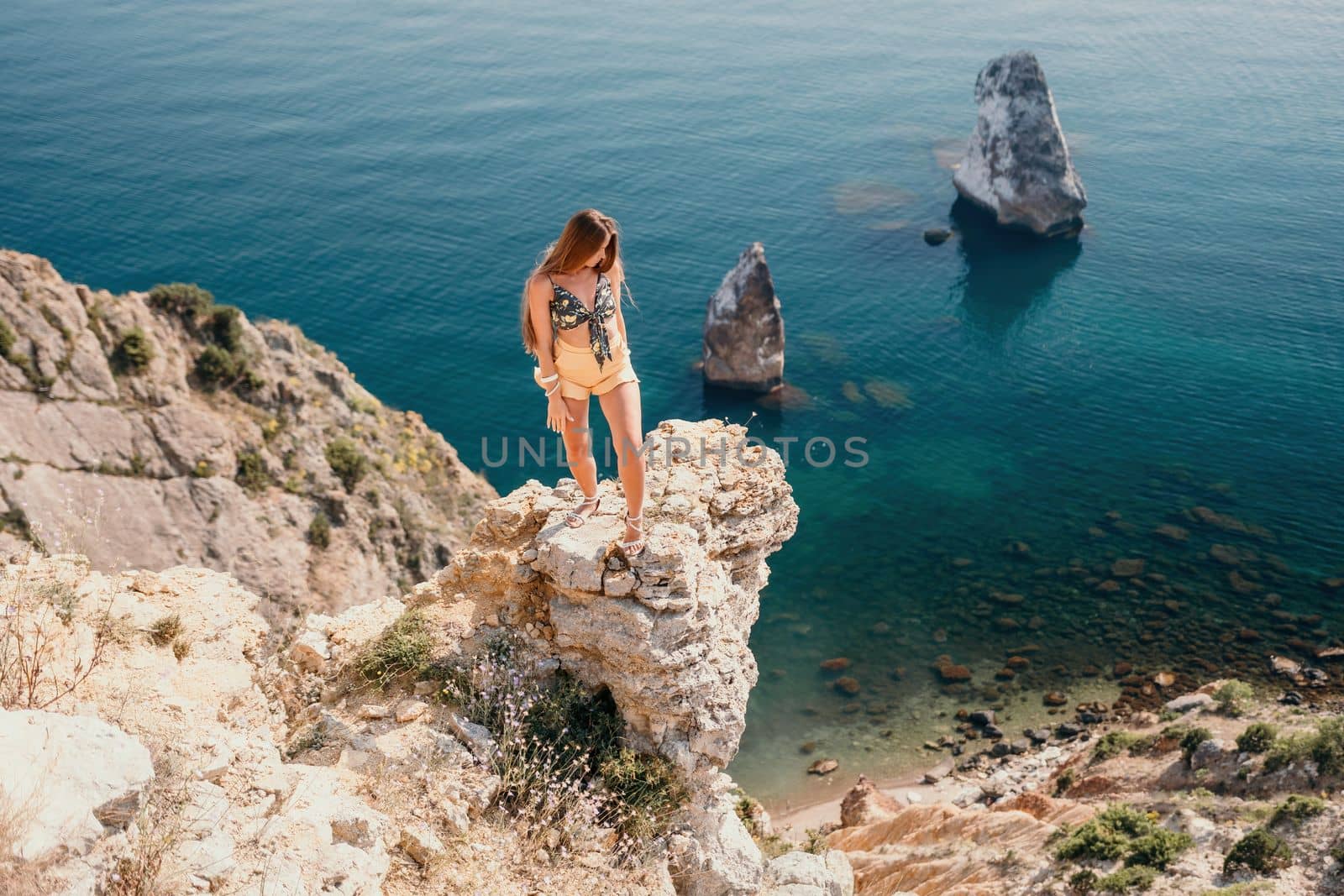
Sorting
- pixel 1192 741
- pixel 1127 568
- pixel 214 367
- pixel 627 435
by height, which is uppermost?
pixel 627 435

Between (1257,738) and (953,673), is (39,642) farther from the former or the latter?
(953,673)

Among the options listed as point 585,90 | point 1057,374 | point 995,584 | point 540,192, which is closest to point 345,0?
point 585,90

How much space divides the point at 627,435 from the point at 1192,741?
22741 mm

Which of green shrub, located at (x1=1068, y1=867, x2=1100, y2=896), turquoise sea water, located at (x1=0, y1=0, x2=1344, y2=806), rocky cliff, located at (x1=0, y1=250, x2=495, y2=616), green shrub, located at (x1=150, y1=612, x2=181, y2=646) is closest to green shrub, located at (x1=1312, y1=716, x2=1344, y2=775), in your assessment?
green shrub, located at (x1=1068, y1=867, x2=1100, y2=896)

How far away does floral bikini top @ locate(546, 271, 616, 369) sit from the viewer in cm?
982

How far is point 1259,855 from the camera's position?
63.8 ft

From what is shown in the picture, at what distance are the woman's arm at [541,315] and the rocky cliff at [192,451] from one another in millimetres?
19911

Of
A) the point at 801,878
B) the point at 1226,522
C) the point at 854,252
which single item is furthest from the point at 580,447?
the point at 854,252

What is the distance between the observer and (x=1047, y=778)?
30.3m

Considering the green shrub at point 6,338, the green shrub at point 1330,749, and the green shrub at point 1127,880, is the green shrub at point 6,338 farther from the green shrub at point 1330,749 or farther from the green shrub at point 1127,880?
the green shrub at point 1330,749

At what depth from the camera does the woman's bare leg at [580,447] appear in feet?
34.5

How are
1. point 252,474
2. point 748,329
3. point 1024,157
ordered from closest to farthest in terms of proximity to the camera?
1. point 252,474
2. point 748,329
3. point 1024,157

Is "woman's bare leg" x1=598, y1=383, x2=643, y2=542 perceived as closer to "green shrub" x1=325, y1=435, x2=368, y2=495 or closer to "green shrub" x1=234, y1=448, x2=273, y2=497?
"green shrub" x1=234, y1=448, x2=273, y2=497

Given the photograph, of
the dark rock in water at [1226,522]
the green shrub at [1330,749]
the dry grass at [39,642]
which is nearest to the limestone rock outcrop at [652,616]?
the dry grass at [39,642]
